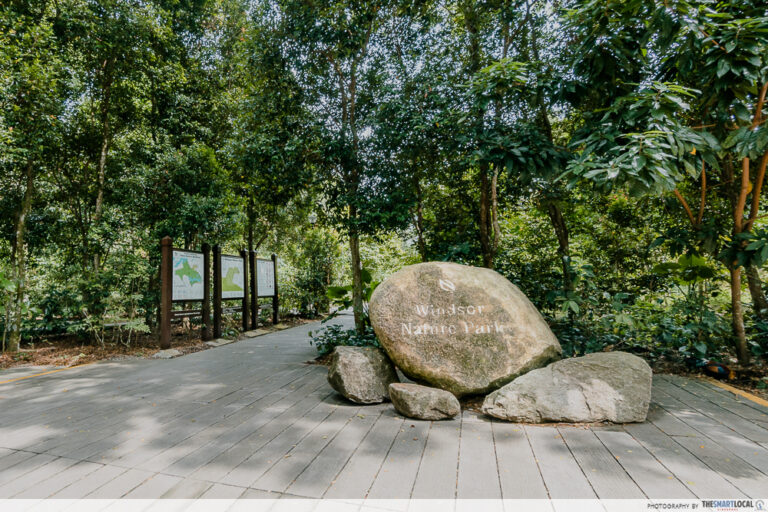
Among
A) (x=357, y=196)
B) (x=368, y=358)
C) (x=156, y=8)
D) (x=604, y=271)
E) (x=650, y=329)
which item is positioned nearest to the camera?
(x=368, y=358)

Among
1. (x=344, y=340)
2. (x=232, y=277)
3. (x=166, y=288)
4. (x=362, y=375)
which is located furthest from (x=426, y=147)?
(x=232, y=277)

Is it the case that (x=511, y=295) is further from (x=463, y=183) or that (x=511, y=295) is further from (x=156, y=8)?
(x=156, y=8)

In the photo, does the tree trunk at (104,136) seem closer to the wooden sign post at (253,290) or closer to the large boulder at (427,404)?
the wooden sign post at (253,290)

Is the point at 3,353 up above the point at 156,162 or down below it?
below

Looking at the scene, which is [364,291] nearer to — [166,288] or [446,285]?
[446,285]

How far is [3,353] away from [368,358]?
7.09 metres

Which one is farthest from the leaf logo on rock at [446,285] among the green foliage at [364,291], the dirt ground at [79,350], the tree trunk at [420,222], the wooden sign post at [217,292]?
the wooden sign post at [217,292]

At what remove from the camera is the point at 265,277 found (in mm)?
10188

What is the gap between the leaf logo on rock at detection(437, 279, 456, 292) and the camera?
12.0 feet

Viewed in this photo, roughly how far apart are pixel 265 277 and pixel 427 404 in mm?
7926

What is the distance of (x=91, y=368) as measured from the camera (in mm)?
5484

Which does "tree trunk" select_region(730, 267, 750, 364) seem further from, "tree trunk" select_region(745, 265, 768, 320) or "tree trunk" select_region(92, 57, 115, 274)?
"tree trunk" select_region(92, 57, 115, 274)

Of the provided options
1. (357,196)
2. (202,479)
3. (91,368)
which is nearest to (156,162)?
(91,368)

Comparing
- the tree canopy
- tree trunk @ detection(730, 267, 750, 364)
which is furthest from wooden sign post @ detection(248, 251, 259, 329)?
tree trunk @ detection(730, 267, 750, 364)
